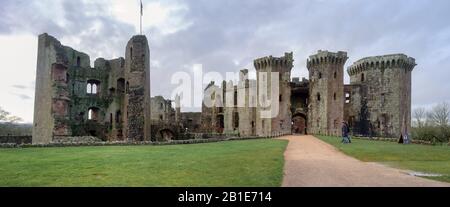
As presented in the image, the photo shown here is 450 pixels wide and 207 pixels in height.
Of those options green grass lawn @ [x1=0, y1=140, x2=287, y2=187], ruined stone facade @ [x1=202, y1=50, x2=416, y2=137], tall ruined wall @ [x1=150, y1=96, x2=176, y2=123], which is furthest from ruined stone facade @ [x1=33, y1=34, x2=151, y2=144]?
green grass lawn @ [x1=0, y1=140, x2=287, y2=187]

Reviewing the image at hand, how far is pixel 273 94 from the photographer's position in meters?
45.8

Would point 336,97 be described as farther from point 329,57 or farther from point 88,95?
point 88,95

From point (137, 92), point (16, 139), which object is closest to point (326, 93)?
point (137, 92)

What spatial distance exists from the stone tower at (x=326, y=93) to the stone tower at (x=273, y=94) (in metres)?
3.00

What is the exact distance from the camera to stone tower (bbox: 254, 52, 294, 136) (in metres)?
45.5

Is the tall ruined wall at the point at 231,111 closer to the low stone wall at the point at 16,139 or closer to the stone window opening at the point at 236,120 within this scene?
the stone window opening at the point at 236,120

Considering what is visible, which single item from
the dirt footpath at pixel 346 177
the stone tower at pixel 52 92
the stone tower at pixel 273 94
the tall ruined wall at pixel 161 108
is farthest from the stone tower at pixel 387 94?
the dirt footpath at pixel 346 177

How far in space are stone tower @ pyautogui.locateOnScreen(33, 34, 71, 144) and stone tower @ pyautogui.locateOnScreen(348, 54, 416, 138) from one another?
35171mm

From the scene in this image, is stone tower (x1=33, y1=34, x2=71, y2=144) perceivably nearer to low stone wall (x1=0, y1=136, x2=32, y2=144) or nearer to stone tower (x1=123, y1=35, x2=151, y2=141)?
low stone wall (x1=0, y1=136, x2=32, y2=144)

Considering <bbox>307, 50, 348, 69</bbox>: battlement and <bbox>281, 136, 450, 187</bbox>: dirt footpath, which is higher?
<bbox>307, 50, 348, 69</bbox>: battlement

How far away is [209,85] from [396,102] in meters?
27.8

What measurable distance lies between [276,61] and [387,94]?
14583 mm

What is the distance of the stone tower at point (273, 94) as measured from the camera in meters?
45.5
